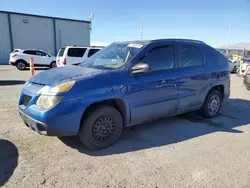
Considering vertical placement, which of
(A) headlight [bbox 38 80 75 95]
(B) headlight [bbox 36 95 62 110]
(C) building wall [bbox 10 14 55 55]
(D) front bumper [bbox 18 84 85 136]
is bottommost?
(D) front bumper [bbox 18 84 85 136]

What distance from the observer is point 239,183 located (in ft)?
8.76

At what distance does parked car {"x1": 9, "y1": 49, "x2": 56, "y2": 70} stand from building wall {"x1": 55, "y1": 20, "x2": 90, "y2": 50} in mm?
12302

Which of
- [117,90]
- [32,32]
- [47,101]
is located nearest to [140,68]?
[117,90]

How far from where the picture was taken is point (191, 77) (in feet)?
14.4

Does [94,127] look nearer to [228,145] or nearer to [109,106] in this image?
[109,106]

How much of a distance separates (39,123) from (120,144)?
1.38m

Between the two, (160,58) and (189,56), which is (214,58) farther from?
(160,58)

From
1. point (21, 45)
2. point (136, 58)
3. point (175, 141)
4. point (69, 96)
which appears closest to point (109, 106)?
point (69, 96)

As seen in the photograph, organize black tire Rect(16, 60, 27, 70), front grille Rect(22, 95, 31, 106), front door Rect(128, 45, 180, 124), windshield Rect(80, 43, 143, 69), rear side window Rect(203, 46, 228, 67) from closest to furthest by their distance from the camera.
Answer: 1. front grille Rect(22, 95, 31, 106)
2. front door Rect(128, 45, 180, 124)
3. windshield Rect(80, 43, 143, 69)
4. rear side window Rect(203, 46, 228, 67)
5. black tire Rect(16, 60, 27, 70)

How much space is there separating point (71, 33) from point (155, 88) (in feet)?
94.9

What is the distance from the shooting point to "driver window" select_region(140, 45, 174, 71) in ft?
12.7

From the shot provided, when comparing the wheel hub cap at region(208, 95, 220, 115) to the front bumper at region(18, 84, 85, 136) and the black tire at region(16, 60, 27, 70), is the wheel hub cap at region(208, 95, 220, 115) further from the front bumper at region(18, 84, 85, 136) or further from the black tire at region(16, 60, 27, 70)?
the black tire at region(16, 60, 27, 70)

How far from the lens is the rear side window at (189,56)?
4.37 metres

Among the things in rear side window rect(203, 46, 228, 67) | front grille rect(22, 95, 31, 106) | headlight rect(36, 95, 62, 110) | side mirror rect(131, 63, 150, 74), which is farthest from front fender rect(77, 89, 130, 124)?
rear side window rect(203, 46, 228, 67)
